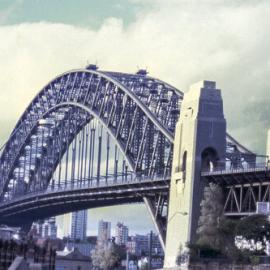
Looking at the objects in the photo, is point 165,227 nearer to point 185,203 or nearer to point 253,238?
point 185,203

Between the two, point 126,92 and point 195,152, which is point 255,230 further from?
point 126,92

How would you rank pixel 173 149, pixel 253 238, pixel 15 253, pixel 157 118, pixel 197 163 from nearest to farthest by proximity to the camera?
1. pixel 15 253
2. pixel 253 238
3. pixel 197 163
4. pixel 173 149
5. pixel 157 118

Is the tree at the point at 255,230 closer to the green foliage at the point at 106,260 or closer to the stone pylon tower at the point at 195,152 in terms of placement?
the stone pylon tower at the point at 195,152

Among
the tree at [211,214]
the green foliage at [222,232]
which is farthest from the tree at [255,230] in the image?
the tree at [211,214]

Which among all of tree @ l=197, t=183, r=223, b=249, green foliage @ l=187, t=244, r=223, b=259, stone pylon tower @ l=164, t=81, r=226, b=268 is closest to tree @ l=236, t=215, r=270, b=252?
green foliage @ l=187, t=244, r=223, b=259

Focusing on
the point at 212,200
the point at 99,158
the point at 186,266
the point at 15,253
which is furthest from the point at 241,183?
the point at 99,158

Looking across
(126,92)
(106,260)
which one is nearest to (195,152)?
(126,92)

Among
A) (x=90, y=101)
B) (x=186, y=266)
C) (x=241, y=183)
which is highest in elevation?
(x=90, y=101)

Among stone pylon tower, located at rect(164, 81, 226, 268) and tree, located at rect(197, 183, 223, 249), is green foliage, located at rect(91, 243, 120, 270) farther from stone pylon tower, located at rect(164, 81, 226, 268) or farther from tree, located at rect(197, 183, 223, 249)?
tree, located at rect(197, 183, 223, 249)
